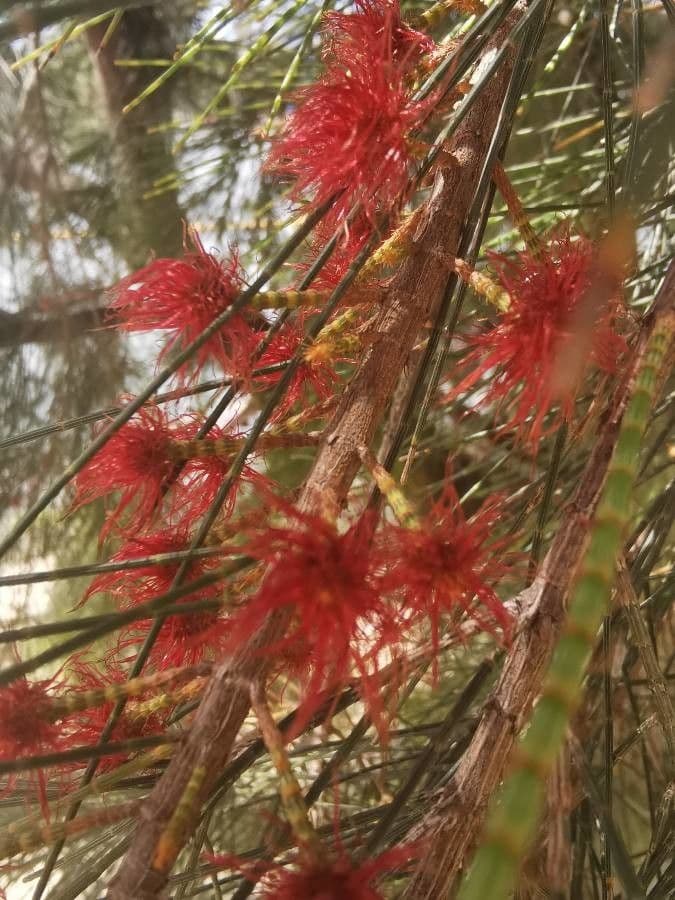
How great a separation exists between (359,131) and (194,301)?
0.09 m

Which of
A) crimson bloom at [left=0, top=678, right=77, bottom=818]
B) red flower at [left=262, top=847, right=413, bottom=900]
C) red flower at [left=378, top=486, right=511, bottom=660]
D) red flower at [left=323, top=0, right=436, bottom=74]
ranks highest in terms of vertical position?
red flower at [left=323, top=0, right=436, bottom=74]

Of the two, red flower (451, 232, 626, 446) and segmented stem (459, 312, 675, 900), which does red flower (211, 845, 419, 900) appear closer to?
segmented stem (459, 312, 675, 900)

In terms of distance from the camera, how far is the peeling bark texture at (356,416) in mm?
245

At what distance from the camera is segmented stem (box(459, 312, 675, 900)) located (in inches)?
6.8

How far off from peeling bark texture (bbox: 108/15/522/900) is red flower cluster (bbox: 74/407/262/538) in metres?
0.05

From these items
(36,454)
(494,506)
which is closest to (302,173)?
(494,506)

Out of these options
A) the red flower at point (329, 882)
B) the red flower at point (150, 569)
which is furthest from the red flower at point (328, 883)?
the red flower at point (150, 569)

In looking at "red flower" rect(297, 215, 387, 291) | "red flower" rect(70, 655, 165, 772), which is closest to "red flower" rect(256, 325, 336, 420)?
"red flower" rect(297, 215, 387, 291)

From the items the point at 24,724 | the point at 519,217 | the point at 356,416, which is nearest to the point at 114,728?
the point at 24,724

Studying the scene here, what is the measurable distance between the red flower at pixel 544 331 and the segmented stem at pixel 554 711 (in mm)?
78

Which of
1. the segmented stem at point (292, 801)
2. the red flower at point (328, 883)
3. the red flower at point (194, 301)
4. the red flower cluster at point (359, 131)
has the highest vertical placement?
the red flower cluster at point (359, 131)

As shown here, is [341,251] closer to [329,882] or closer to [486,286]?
[486,286]

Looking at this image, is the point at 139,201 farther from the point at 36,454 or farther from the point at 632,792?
the point at 632,792

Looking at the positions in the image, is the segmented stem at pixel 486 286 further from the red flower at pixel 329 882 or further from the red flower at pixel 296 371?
the red flower at pixel 329 882
